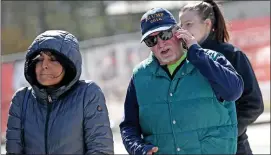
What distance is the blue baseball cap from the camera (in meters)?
3.21

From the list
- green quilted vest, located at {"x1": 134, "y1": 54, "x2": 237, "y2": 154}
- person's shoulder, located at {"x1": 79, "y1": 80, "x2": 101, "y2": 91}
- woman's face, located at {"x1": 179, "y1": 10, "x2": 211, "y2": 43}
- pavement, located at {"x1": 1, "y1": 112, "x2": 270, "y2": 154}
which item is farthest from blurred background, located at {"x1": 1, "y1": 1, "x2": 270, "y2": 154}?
person's shoulder, located at {"x1": 79, "y1": 80, "x2": 101, "y2": 91}

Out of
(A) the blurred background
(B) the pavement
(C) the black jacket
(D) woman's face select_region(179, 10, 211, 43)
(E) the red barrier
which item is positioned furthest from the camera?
(E) the red barrier

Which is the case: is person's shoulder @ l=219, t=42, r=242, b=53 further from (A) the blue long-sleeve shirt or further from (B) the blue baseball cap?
(B) the blue baseball cap

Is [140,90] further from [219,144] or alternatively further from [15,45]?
[15,45]

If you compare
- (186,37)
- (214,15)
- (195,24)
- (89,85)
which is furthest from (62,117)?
(214,15)

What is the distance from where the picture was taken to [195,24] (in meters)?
3.76

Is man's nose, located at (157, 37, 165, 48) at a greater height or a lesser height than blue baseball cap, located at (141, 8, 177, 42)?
lesser

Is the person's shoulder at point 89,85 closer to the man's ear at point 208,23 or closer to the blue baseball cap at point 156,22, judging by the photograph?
the blue baseball cap at point 156,22

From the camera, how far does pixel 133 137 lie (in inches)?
131

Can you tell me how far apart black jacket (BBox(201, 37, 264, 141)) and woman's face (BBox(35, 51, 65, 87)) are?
1054 millimetres

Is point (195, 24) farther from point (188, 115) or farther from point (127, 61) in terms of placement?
point (127, 61)

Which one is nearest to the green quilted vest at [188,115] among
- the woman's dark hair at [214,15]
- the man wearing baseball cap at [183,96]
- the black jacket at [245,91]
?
the man wearing baseball cap at [183,96]

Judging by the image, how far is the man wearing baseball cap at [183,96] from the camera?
313 cm

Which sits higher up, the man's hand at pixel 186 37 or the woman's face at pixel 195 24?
the woman's face at pixel 195 24
